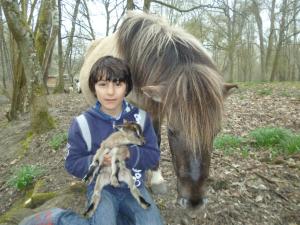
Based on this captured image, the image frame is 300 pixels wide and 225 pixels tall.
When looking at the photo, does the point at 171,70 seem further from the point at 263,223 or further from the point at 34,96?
the point at 34,96

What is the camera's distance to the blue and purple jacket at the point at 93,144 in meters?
2.74

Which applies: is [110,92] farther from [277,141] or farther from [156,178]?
[277,141]

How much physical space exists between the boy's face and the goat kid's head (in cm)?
19

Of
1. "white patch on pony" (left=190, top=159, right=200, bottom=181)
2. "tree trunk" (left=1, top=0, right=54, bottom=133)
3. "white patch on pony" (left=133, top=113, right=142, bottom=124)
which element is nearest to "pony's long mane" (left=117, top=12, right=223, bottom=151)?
"white patch on pony" (left=190, top=159, right=200, bottom=181)

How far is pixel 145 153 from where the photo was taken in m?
2.83

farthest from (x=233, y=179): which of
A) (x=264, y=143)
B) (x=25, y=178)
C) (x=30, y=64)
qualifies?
(x=30, y=64)

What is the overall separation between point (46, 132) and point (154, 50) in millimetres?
4609

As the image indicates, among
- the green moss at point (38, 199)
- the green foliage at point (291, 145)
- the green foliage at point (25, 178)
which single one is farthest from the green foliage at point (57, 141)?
the green foliage at point (291, 145)

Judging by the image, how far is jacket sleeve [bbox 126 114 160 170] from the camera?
9.10ft

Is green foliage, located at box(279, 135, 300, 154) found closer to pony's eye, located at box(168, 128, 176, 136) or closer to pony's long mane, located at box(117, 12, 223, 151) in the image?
pony's long mane, located at box(117, 12, 223, 151)

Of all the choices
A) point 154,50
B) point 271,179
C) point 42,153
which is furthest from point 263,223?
point 42,153

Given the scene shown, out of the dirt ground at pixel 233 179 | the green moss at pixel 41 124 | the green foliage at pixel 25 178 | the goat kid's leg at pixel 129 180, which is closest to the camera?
the goat kid's leg at pixel 129 180

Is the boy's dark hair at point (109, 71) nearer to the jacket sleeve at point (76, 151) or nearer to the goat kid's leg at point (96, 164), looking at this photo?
the jacket sleeve at point (76, 151)

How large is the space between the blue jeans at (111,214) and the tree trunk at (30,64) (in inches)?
183
